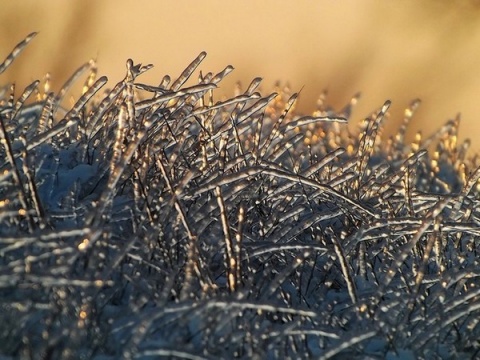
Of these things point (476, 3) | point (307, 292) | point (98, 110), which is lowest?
point (307, 292)

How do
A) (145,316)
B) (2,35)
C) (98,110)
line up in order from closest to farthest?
(145,316) < (98,110) < (2,35)

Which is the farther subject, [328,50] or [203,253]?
[328,50]

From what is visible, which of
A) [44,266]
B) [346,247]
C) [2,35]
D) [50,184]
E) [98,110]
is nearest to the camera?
[44,266]

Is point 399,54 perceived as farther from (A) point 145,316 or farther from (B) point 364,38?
(A) point 145,316

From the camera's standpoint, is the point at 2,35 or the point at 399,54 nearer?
the point at 2,35

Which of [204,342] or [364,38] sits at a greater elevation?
[364,38]

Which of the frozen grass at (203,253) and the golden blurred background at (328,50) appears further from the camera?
the golden blurred background at (328,50)

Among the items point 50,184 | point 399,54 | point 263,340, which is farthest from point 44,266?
point 399,54

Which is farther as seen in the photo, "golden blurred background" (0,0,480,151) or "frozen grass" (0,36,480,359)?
"golden blurred background" (0,0,480,151)
